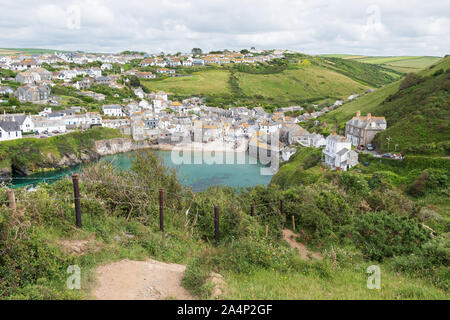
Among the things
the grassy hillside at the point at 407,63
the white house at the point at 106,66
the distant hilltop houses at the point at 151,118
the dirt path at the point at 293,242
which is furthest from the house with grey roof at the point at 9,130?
the grassy hillside at the point at 407,63

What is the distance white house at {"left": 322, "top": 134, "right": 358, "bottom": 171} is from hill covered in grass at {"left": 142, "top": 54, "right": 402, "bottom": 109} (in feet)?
164

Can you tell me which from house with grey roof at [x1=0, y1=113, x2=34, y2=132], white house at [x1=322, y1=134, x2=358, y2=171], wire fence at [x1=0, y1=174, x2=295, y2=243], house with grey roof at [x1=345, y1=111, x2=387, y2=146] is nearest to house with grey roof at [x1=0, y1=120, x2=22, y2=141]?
house with grey roof at [x1=0, y1=113, x2=34, y2=132]

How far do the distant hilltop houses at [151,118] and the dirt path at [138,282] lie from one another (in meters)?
27.6

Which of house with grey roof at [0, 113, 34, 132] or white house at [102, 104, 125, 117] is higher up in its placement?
white house at [102, 104, 125, 117]

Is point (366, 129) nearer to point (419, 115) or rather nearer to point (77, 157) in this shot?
point (419, 115)

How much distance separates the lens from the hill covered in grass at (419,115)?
31453 mm

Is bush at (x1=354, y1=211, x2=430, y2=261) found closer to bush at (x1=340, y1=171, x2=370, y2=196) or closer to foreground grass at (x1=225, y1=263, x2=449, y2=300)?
foreground grass at (x1=225, y1=263, x2=449, y2=300)

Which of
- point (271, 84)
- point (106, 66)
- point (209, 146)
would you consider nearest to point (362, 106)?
point (209, 146)

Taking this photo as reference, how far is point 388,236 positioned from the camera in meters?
9.91

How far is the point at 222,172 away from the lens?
41875 mm

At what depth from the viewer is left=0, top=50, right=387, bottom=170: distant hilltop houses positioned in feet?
135

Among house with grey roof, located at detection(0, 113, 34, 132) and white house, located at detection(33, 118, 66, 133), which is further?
white house, located at detection(33, 118, 66, 133)

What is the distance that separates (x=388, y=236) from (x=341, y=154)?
22.8 m
